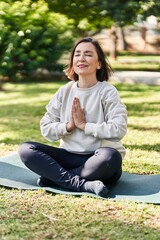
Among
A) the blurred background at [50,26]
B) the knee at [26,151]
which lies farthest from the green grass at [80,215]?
the blurred background at [50,26]

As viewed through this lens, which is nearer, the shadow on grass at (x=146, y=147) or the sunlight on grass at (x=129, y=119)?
the sunlight on grass at (x=129, y=119)

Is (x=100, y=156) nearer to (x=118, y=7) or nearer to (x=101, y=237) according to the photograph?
(x=101, y=237)

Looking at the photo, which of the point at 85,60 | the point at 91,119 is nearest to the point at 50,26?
the point at 85,60

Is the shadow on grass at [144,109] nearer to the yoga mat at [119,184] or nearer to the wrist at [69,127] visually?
the yoga mat at [119,184]

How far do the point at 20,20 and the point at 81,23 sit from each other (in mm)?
5331

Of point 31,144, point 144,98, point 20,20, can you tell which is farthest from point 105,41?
point 31,144

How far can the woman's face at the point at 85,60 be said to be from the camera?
12.3 feet

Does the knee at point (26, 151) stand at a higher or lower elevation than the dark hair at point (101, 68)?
lower

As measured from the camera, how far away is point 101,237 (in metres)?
2.76

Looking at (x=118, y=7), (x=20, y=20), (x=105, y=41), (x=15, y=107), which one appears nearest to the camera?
(x=20, y=20)

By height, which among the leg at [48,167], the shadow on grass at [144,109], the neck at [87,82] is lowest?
the shadow on grass at [144,109]

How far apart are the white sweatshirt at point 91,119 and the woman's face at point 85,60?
0.40 ft

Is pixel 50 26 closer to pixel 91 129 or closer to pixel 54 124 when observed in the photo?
pixel 54 124

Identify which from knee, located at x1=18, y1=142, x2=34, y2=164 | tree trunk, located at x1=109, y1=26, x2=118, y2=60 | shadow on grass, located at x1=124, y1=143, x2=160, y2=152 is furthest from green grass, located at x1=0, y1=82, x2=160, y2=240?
tree trunk, located at x1=109, y1=26, x2=118, y2=60
